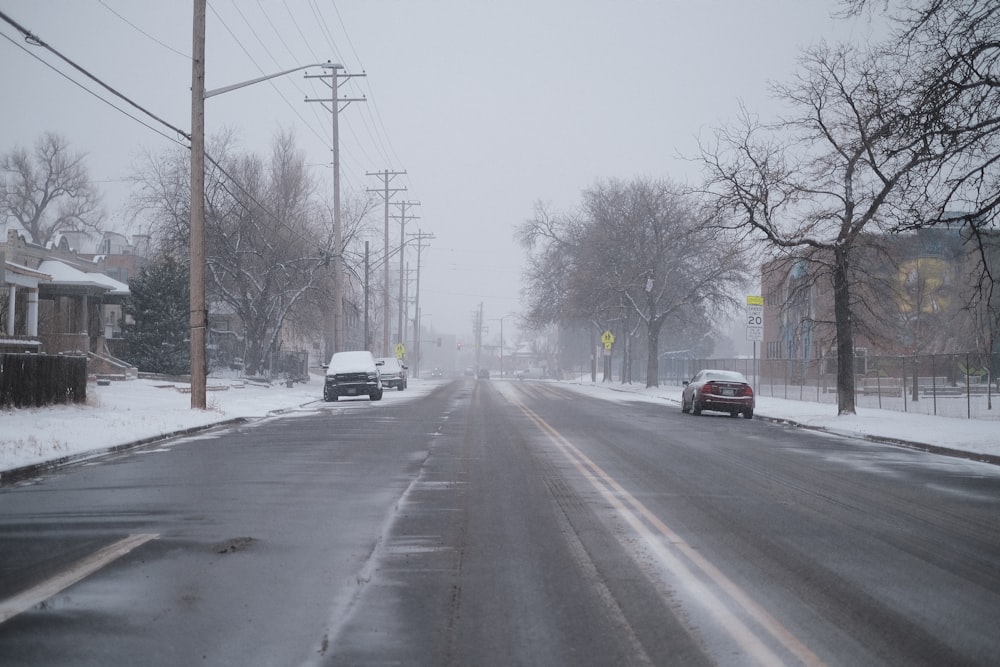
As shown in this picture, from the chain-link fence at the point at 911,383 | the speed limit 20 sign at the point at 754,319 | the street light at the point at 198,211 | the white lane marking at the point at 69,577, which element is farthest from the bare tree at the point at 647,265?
the white lane marking at the point at 69,577

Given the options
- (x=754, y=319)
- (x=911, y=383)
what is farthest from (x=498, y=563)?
(x=911, y=383)

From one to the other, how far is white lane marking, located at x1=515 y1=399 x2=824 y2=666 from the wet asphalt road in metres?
0.02

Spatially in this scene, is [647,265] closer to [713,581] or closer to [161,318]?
[161,318]

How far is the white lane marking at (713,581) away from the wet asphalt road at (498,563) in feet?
0.08

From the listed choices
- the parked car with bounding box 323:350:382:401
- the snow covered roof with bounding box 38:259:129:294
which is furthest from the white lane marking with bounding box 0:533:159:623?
the snow covered roof with bounding box 38:259:129:294

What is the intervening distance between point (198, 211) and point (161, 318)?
21.3 metres

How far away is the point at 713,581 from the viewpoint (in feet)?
21.5

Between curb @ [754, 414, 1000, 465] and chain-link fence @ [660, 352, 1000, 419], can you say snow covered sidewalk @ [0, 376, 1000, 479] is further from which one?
chain-link fence @ [660, 352, 1000, 419]

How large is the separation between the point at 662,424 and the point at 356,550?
17.7 metres

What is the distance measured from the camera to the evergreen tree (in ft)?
140

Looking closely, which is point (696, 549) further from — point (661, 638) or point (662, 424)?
point (662, 424)

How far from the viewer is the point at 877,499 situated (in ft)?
35.6

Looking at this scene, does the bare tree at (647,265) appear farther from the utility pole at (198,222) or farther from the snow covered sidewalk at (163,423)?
the utility pole at (198,222)

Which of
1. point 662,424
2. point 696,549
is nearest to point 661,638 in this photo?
point 696,549
